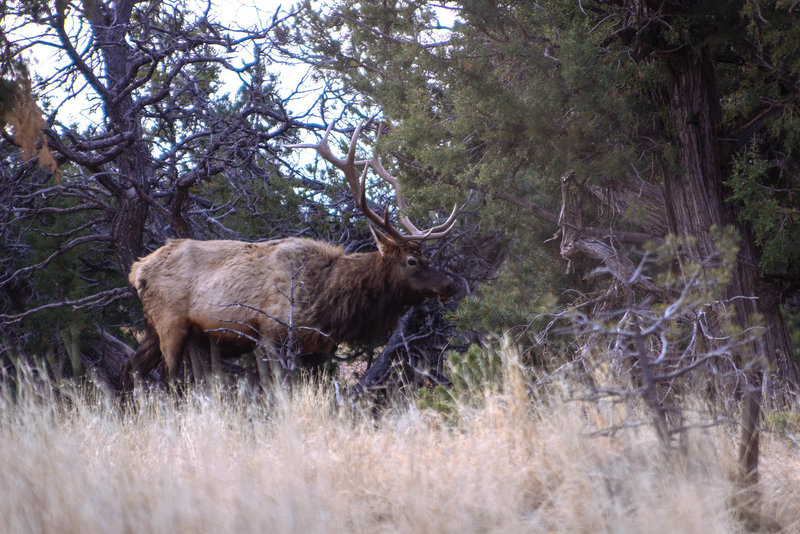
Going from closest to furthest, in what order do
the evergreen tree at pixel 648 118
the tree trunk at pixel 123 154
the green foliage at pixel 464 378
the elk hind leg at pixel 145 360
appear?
the green foliage at pixel 464 378
the evergreen tree at pixel 648 118
the elk hind leg at pixel 145 360
the tree trunk at pixel 123 154

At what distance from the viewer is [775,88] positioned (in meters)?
6.68

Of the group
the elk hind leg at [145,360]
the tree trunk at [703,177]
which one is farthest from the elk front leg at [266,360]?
the tree trunk at [703,177]

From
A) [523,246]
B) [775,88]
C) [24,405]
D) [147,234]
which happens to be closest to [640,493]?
[24,405]

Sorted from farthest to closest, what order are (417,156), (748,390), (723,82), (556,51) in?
(417,156), (723,82), (556,51), (748,390)

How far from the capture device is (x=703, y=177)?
716 centimetres

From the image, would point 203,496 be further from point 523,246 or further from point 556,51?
point 523,246

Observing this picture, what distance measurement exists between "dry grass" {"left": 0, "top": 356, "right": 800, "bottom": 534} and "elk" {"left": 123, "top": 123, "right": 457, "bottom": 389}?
11.5 feet

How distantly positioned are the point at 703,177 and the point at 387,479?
4701 mm

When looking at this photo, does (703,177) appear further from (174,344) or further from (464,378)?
(174,344)

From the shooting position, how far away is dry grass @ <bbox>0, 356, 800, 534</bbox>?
3.17 metres

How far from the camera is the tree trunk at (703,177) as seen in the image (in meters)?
7.14

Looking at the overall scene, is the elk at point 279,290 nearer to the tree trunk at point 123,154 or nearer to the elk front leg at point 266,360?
the elk front leg at point 266,360

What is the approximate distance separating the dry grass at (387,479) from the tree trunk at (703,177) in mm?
2681

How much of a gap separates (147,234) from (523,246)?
507 centimetres
